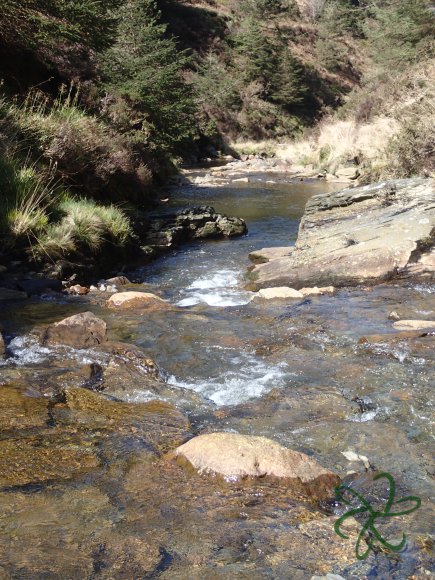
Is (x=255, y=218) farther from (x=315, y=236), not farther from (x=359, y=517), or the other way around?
(x=359, y=517)

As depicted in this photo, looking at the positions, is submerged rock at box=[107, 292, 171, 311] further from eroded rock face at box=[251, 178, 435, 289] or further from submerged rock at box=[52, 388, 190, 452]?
submerged rock at box=[52, 388, 190, 452]

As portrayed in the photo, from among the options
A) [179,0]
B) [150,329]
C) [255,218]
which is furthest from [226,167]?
[179,0]

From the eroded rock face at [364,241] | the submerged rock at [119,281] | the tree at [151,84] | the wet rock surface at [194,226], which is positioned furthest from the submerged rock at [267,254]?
the tree at [151,84]

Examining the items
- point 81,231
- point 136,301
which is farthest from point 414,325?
point 81,231

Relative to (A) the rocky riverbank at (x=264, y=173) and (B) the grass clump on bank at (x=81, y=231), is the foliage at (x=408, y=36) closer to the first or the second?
(A) the rocky riverbank at (x=264, y=173)

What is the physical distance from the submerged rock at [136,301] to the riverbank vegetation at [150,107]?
146cm

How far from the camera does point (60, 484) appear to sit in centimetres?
290

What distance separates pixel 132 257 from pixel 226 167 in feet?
57.7

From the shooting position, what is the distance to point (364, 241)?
866 centimetres

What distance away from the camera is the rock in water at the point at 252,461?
10.1 feet

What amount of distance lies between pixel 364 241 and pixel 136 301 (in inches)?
152

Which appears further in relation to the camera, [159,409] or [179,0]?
[179,0]

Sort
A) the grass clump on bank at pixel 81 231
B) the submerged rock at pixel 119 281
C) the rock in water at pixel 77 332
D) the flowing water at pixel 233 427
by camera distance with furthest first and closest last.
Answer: the submerged rock at pixel 119 281
the grass clump on bank at pixel 81 231
the rock in water at pixel 77 332
the flowing water at pixel 233 427

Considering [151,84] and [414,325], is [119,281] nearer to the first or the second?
[414,325]
